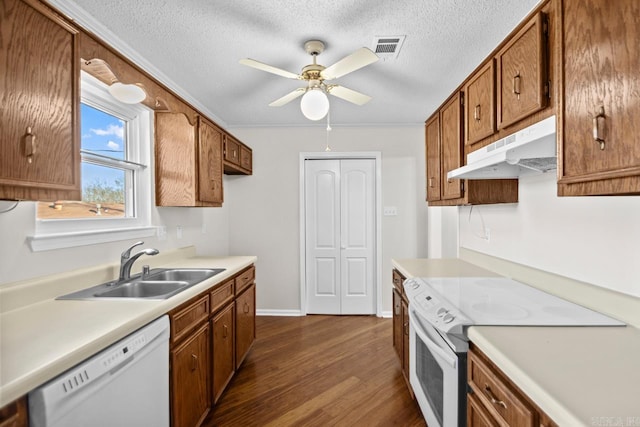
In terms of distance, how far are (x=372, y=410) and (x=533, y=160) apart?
1.84 metres

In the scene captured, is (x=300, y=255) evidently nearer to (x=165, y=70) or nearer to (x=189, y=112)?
(x=189, y=112)

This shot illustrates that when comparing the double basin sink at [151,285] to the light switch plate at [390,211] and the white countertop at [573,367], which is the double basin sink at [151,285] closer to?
the white countertop at [573,367]

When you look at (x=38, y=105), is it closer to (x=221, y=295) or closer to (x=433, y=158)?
(x=221, y=295)

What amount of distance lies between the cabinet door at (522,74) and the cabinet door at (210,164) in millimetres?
2120

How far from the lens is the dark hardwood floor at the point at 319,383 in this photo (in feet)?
6.86

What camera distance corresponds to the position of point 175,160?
2.56 meters

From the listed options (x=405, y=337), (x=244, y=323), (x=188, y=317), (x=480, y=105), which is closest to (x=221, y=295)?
(x=188, y=317)

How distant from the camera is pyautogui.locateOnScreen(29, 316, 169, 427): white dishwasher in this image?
35.7 inches

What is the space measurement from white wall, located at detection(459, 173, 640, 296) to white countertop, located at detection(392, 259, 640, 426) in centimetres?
19

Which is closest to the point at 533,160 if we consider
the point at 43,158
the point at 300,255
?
the point at 43,158

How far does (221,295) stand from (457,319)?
61.7 inches

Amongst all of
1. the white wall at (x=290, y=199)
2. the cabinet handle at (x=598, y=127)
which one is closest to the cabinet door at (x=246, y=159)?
the white wall at (x=290, y=199)

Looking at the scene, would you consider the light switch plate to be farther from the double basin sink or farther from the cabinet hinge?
the cabinet hinge

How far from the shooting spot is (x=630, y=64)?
2.86 ft
